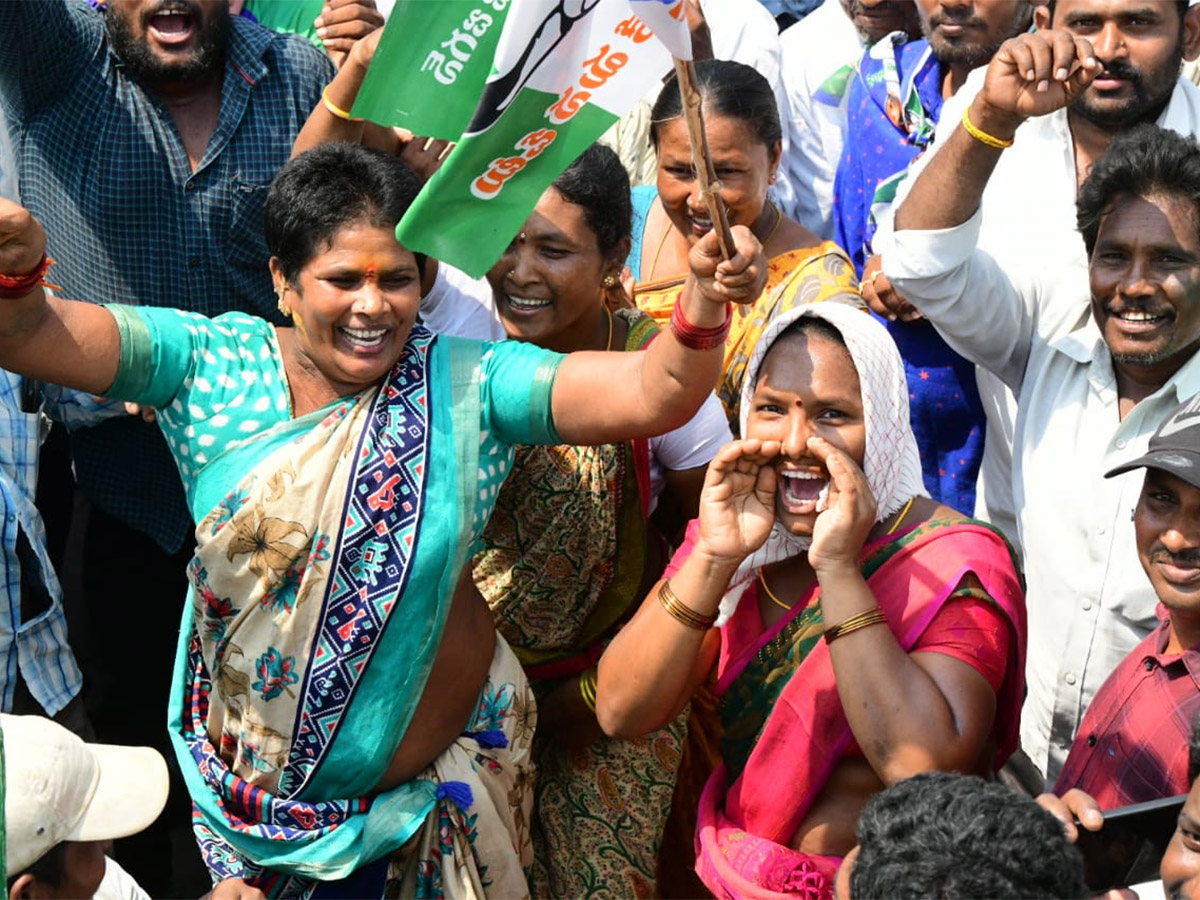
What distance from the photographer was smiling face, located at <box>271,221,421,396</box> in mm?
3355

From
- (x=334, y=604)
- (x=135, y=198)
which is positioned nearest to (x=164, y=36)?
(x=135, y=198)

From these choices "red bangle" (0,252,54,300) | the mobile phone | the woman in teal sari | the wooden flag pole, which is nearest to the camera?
the mobile phone

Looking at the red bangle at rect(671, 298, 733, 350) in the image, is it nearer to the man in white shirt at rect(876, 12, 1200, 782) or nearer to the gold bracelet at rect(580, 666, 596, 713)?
the man in white shirt at rect(876, 12, 1200, 782)

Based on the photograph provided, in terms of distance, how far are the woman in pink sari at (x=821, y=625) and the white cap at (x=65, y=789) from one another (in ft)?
3.05

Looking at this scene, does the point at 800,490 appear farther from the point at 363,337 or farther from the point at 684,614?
the point at 363,337

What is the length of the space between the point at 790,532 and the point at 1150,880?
0.96 m

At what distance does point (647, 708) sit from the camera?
3234 millimetres

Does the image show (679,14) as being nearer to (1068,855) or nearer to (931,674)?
(931,674)

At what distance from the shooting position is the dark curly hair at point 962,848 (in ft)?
7.04

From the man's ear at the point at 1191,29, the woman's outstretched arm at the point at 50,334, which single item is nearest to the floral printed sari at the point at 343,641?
the woman's outstretched arm at the point at 50,334

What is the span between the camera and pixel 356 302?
3.35 meters

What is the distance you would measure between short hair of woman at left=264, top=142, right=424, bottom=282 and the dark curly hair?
1.68 m

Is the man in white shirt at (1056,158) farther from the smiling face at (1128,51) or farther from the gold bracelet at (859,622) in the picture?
the gold bracelet at (859,622)

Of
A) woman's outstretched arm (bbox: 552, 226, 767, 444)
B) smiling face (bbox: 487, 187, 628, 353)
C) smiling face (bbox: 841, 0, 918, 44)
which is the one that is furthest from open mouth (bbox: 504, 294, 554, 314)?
smiling face (bbox: 841, 0, 918, 44)
